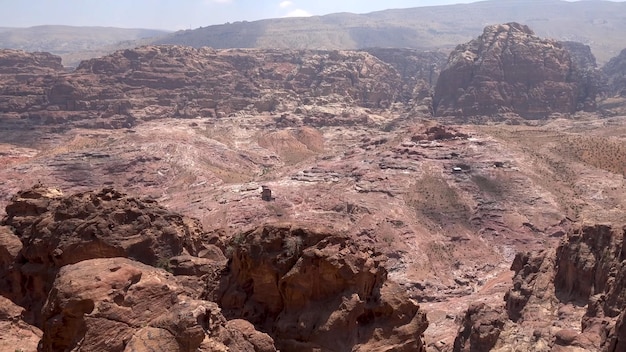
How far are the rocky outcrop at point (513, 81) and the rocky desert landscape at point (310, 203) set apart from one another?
1.36ft

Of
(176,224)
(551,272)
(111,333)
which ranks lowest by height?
(551,272)

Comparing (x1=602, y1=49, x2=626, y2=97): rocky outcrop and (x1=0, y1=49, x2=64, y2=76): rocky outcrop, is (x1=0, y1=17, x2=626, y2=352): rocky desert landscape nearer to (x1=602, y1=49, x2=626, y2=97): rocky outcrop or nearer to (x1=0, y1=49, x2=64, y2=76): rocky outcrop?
(x1=0, y1=49, x2=64, y2=76): rocky outcrop

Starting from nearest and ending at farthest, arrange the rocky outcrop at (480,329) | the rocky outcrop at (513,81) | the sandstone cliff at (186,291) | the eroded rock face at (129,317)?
the eroded rock face at (129,317) < the sandstone cliff at (186,291) < the rocky outcrop at (480,329) < the rocky outcrop at (513,81)

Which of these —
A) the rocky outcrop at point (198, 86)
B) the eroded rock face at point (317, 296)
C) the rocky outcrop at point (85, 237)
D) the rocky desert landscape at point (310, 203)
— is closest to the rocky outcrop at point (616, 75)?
the rocky desert landscape at point (310, 203)

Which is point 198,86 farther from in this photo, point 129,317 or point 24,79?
point 129,317

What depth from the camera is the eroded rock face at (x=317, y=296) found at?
52.2ft

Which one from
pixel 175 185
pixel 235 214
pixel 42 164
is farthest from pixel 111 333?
pixel 42 164

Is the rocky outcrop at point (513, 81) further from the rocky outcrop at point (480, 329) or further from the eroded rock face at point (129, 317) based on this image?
the eroded rock face at point (129, 317)

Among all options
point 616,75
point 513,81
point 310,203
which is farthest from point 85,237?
point 616,75

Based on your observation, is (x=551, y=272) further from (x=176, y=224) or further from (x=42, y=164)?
(x=42, y=164)

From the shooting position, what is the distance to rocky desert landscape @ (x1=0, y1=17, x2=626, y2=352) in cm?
1628

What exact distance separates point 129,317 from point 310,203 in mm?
48863

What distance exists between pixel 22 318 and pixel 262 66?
387 feet

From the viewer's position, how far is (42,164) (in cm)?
7762
